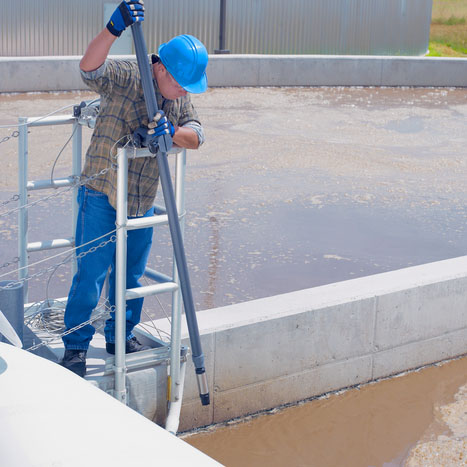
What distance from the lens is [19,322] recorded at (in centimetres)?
436

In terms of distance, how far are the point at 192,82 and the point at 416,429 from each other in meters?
2.66

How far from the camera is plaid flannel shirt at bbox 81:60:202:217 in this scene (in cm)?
416

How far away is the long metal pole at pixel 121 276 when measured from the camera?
13.0ft

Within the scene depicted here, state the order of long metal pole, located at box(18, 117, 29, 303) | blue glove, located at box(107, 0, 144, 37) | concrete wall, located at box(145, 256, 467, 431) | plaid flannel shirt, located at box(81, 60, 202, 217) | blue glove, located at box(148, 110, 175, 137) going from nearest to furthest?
blue glove, located at box(107, 0, 144, 37) → blue glove, located at box(148, 110, 175, 137) → plaid flannel shirt, located at box(81, 60, 202, 217) → long metal pole, located at box(18, 117, 29, 303) → concrete wall, located at box(145, 256, 467, 431)

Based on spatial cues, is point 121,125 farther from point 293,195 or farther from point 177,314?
point 293,195

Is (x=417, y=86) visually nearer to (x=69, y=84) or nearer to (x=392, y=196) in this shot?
(x=69, y=84)

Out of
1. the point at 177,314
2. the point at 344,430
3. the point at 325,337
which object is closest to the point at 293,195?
Result: the point at 325,337

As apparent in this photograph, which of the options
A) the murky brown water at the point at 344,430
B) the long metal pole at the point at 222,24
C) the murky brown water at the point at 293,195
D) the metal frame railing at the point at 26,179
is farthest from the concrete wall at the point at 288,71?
the murky brown water at the point at 344,430

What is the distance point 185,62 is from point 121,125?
0.46 metres

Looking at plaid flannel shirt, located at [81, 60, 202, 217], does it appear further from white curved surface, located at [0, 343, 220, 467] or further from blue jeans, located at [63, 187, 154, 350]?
white curved surface, located at [0, 343, 220, 467]

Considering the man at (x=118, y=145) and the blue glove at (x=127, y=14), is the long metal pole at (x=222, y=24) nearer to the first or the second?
the man at (x=118, y=145)

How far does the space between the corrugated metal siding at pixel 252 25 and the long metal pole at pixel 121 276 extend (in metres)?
17.0

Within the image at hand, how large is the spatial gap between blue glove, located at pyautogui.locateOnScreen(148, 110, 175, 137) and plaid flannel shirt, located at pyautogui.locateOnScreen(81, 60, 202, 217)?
269 millimetres

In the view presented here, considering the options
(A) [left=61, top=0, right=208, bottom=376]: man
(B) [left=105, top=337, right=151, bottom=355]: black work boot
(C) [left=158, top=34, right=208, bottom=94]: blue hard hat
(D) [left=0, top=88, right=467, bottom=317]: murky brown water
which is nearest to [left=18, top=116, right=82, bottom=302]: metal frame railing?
(A) [left=61, top=0, right=208, bottom=376]: man
